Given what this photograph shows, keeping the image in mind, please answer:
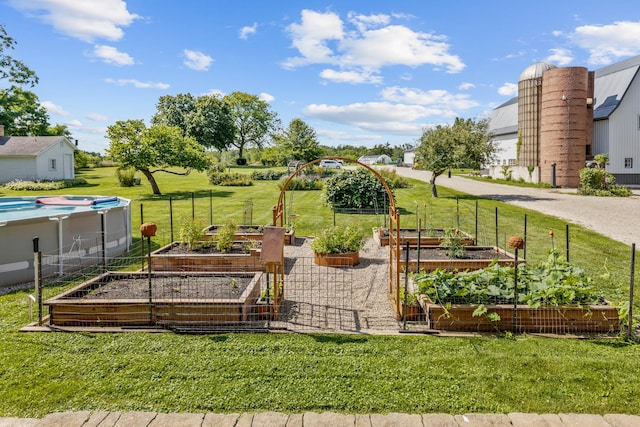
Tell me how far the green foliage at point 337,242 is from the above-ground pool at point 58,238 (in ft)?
12.6

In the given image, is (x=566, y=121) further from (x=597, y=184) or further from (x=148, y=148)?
(x=148, y=148)

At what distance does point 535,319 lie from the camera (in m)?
4.92

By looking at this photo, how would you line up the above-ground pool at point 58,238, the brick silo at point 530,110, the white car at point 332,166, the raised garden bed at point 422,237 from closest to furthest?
the above-ground pool at point 58,238 < the raised garden bed at point 422,237 < the brick silo at point 530,110 < the white car at point 332,166

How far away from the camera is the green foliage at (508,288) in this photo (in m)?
5.04

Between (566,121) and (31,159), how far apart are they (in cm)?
3591

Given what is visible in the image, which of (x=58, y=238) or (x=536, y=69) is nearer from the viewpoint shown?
(x=58, y=238)

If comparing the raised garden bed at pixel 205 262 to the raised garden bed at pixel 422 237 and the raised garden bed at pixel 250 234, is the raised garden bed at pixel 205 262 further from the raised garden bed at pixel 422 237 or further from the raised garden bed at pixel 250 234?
the raised garden bed at pixel 422 237

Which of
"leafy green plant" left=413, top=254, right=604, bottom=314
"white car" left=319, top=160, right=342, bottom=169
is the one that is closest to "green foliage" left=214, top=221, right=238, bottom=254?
"leafy green plant" left=413, top=254, right=604, bottom=314

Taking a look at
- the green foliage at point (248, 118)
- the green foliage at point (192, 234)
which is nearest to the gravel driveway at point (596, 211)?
the green foliage at point (192, 234)

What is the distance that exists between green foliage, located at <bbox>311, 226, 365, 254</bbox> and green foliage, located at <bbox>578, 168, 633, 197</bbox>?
66.5ft

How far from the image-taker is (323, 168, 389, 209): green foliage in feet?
50.4

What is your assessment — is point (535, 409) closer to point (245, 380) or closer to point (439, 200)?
point (245, 380)

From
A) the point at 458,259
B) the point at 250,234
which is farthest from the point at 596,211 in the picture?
the point at 250,234

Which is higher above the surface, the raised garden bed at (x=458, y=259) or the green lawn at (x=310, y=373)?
the raised garden bed at (x=458, y=259)
